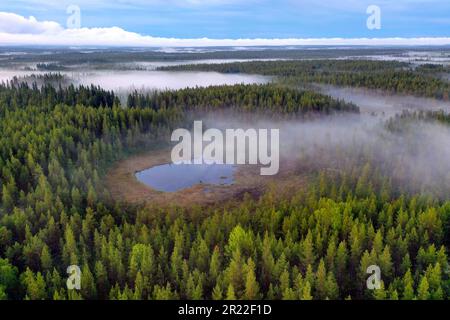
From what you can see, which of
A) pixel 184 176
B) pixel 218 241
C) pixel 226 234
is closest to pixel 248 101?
pixel 184 176

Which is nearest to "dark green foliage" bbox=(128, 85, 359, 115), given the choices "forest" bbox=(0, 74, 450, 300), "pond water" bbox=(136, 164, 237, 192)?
"pond water" bbox=(136, 164, 237, 192)

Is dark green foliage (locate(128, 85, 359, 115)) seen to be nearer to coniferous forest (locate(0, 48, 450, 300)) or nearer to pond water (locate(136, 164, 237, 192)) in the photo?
coniferous forest (locate(0, 48, 450, 300))

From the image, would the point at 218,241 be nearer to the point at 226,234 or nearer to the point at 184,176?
the point at 226,234

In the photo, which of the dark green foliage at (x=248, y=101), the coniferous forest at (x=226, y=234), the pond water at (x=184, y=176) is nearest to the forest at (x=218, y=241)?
the coniferous forest at (x=226, y=234)

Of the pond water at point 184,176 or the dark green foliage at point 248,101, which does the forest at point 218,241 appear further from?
the dark green foliage at point 248,101

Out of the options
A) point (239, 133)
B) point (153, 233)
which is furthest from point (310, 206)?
point (239, 133)
